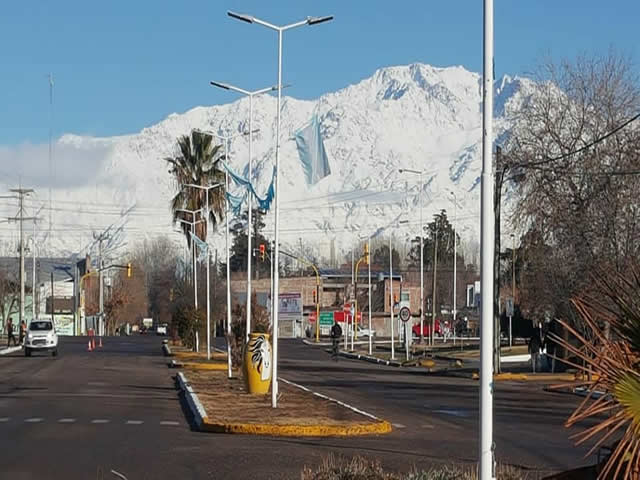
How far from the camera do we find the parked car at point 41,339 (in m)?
61.0

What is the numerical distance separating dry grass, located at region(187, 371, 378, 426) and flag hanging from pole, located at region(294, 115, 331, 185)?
5633 millimetres

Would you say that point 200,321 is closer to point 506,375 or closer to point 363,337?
point 506,375

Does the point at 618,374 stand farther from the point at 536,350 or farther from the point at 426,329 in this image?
the point at 426,329

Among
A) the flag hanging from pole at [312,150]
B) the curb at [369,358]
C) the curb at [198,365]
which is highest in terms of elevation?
the flag hanging from pole at [312,150]

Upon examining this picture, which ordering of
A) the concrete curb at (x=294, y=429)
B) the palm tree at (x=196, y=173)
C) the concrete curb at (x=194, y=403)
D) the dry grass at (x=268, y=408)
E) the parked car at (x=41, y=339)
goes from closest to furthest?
the concrete curb at (x=294, y=429) → the dry grass at (x=268, y=408) → the concrete curb at (x=194, y=403) → the parked car at (x=41, y=339) → the palm tree at (x=196, y=173)

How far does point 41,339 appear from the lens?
61.0 m

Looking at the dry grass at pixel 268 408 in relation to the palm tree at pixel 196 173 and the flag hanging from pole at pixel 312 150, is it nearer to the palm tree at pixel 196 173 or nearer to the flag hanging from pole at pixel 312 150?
the flag hanging from pole at pixel 312 150

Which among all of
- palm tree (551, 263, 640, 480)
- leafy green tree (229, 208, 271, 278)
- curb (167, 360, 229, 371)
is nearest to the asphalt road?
curb (167, 360, 229, 371)

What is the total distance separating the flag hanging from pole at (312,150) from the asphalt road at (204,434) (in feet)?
19.4

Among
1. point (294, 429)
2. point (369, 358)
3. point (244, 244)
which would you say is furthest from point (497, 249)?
point (244, 244)

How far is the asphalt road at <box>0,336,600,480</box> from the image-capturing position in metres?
15.7

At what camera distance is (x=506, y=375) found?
43.0 meters

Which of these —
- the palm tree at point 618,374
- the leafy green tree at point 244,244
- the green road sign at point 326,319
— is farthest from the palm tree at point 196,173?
the leafy green tree at point 244,244

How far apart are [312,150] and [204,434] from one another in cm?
1055
